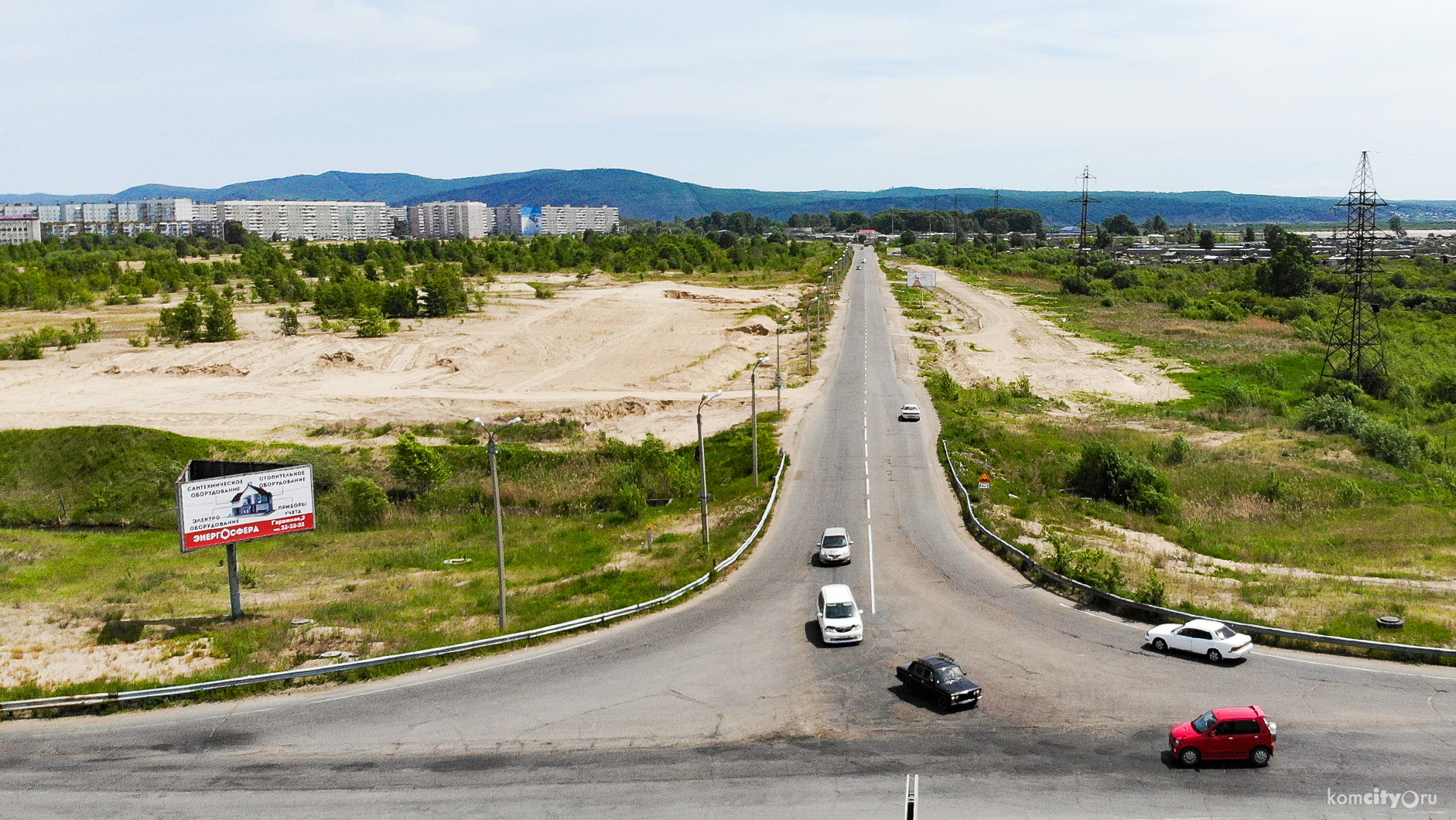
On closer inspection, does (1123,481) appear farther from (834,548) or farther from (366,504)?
(366,504)

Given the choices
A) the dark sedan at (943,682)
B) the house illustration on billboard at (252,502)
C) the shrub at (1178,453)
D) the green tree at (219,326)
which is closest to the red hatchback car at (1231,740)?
the dark sedan at (943,682)

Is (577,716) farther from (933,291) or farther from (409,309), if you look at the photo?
(933,291)

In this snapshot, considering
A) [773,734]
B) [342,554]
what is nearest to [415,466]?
[342,554]

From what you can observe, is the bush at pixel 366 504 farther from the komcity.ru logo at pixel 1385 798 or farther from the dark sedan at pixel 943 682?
the komcity.ru logo at pixel 1385 798

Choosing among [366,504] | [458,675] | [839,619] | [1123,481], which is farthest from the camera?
[366,504]

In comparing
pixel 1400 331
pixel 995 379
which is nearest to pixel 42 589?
pixel 995 379

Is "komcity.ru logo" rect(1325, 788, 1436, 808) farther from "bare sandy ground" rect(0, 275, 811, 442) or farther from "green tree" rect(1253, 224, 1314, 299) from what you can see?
"green tree" rect(1253, 224, 1314, 299)

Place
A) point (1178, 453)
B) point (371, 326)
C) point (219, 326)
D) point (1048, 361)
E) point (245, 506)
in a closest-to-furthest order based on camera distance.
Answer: point (245, 506) → point (1178, 453) → point (1048, 361) → point (219, 326) → point (371, 326)
